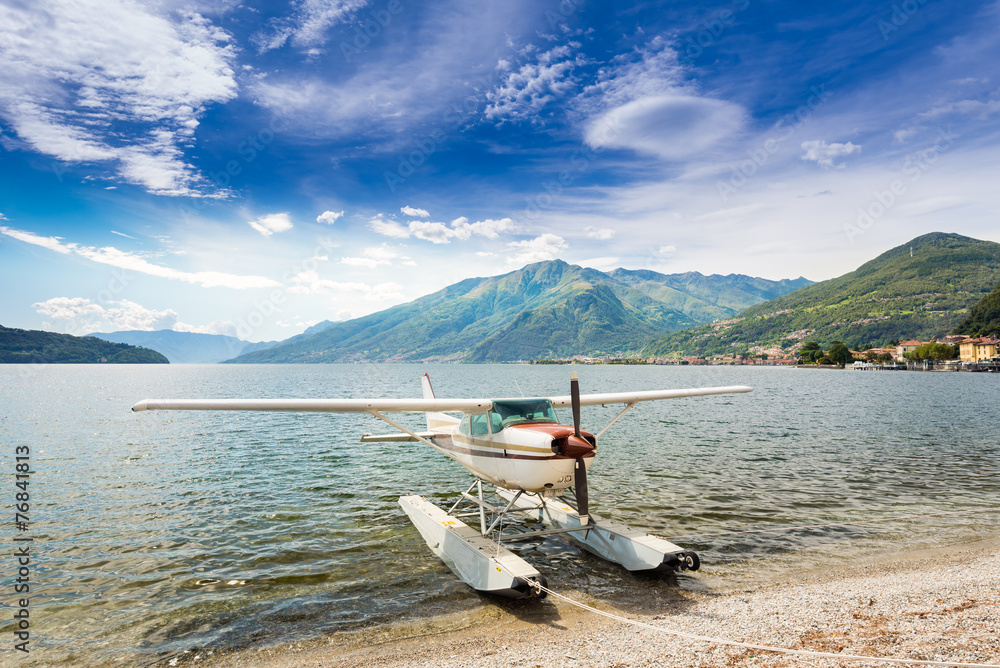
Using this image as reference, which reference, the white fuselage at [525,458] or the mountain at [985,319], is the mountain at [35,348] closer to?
the white fuselage at [525,458]

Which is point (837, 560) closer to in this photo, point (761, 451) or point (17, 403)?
point (761, 451)

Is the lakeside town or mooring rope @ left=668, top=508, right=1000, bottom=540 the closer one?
mooring rope @ left=668, top=508, right=1000, bottom=540

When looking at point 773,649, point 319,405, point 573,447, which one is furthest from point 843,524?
point 319,405

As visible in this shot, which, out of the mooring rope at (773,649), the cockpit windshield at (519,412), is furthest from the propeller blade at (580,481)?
the mooring rope at (773,649)

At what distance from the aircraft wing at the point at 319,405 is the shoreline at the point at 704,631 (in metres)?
3.50

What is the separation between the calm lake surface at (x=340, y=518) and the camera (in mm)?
7590

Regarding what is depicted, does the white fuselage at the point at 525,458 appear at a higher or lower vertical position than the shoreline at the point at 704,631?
higher

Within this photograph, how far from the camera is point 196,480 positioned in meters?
16.1

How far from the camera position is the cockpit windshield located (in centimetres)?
877

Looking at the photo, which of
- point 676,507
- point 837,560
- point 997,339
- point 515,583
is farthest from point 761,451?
point 997,339

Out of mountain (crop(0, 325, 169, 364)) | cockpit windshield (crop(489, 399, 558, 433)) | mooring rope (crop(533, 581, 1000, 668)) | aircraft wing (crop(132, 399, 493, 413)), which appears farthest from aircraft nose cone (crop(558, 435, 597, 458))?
mountain (crop(0, 325, 169, 364))

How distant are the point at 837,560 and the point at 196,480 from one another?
18.6 m

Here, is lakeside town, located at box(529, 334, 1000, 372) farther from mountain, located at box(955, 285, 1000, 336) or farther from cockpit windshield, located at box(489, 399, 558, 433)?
cockpit windshield, located at box(489, 399, 558, 433)

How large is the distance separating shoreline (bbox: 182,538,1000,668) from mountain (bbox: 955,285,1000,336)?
498 feet
